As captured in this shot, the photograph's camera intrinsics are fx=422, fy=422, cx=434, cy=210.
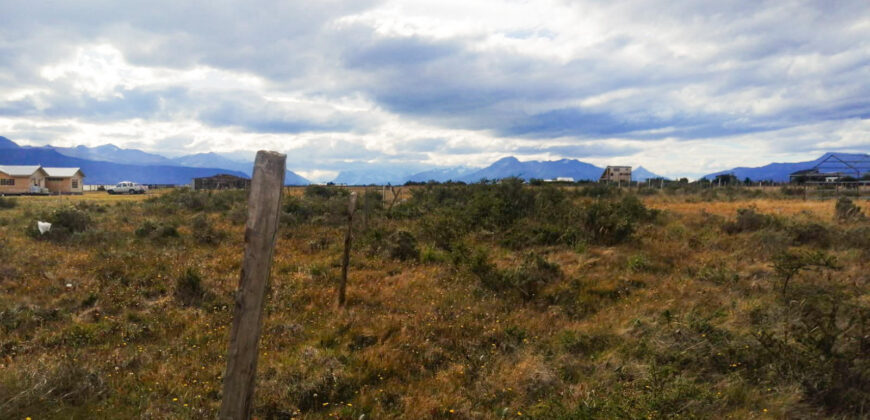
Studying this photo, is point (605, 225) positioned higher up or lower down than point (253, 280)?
lower down

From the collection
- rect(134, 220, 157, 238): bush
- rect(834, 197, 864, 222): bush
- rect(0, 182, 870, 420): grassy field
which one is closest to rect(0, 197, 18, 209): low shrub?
rect(0, 182, 870, 420): grassy field

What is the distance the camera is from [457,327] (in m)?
6.89

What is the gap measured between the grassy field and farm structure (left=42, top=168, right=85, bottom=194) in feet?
203

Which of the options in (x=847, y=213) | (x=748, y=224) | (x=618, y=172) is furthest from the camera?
(x=618, y=172)

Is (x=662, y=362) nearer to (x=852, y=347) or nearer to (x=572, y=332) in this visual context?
(x=572, y=332)

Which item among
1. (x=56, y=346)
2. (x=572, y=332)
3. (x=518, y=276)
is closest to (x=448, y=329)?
(x=572, y=332)

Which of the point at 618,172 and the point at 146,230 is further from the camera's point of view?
the point at 618,172

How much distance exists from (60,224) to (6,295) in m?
8.06

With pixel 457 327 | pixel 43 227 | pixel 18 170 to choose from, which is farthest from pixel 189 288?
pixel 18 170

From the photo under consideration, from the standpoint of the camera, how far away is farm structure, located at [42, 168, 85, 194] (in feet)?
196

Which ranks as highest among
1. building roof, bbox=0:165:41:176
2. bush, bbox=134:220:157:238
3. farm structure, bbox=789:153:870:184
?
farm structure, bbox=789:153:870:184

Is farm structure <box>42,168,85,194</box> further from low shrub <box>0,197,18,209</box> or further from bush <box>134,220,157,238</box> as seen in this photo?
bush <box>134,220,157,238</box>

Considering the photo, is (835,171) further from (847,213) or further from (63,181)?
(63,181)

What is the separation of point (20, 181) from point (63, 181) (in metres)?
6.49
